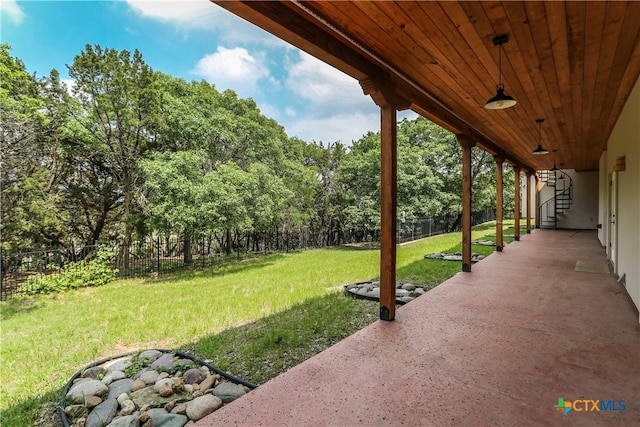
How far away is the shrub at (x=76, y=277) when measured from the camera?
22.3ft

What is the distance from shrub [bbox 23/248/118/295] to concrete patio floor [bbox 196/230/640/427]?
7.35 m

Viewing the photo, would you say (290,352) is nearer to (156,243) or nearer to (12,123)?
(12,123)

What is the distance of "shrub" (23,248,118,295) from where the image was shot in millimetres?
6809

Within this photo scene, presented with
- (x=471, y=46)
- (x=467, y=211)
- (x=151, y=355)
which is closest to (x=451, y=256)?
(x=467, y=211)

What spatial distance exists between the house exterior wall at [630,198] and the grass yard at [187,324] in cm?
261

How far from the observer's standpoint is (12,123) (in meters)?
6.59

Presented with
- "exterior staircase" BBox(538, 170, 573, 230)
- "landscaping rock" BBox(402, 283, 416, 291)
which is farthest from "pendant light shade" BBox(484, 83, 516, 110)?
"exterior staircase" BBox(538, 170, 573, 230)

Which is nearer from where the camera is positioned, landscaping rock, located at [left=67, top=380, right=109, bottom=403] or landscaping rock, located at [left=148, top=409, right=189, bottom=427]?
landscaping rock, located at [left=148, top=409, right=189, bottom=427]

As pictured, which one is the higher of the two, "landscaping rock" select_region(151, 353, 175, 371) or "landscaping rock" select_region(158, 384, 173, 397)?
"landscaping rock" select_region(158, 384, 173, 397)

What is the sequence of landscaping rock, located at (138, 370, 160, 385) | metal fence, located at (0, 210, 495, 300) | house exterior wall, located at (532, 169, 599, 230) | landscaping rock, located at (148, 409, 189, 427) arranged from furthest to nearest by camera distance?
house exterior wall, located at (532, 169, 599, 230)
metal fence, located at (0, 210, 495, 300)
landscaping rock, located at (138, 370, 160, 385)
landscaping rock, located at (148, 409, 189, 427)

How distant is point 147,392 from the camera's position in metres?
2.56

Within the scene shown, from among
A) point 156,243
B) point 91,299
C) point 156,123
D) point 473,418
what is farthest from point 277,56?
point 473,418

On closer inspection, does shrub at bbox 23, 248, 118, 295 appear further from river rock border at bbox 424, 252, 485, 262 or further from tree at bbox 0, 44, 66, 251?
river rock border at bbox 424, 252, 485, 262

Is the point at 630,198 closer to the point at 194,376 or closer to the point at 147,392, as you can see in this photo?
the point at 194,376
